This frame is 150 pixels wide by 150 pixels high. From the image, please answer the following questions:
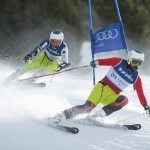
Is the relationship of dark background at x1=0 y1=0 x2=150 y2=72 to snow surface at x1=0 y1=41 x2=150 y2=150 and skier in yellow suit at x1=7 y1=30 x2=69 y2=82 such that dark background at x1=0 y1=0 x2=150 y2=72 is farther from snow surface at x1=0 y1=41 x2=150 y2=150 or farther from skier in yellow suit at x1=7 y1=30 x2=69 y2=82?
snow surface at x1=0 y1=41 x2=150 y2=150

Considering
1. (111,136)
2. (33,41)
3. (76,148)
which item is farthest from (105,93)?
(33,41)

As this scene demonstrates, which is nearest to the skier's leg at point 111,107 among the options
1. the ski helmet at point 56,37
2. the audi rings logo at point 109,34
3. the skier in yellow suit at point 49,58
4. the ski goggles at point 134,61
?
the ski goggles at point 134,61

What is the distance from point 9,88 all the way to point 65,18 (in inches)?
512

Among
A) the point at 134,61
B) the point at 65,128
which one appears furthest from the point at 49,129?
the point at 134,61

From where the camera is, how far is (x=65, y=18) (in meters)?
19.2

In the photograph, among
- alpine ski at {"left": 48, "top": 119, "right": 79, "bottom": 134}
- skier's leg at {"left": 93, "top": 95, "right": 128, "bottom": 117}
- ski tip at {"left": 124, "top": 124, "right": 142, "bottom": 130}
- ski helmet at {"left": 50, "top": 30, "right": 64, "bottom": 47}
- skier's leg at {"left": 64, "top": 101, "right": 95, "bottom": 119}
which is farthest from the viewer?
ski helmet at {"left": 50, "top": 30, "right": 64, "bottom": 47}

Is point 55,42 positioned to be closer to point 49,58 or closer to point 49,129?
point 49,58

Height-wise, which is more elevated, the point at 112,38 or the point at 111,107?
the point at 112,38

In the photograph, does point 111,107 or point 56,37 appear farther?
point 56,37

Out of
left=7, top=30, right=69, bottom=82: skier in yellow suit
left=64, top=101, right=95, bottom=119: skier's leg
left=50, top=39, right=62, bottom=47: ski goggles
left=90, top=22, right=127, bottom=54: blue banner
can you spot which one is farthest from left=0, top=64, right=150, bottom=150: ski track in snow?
left=90, top=22, right=127, bottom=54: blue banner

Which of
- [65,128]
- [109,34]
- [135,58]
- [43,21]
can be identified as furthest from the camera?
[43,21]

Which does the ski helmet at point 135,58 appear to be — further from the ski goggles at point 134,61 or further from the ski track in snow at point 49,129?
the ski track in snow at point 49,129

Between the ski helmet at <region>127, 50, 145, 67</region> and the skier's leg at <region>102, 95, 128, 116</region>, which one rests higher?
the ski helmet at <region>127, 50, 145, 67</region>

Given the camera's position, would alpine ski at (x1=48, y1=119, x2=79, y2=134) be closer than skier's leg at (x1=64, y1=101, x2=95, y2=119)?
Yes
